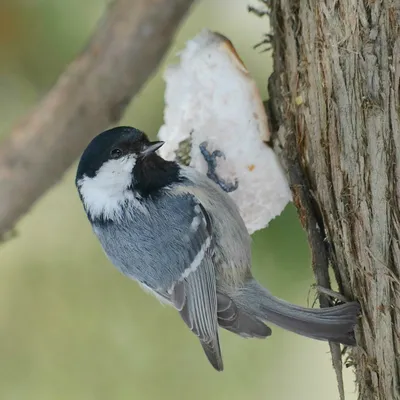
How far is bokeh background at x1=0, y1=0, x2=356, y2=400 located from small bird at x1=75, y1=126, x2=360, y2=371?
1.81 ft

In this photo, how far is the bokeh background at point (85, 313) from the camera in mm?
1604

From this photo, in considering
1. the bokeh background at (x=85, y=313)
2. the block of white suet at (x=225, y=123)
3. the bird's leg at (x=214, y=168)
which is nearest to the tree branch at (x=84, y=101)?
the bokeh background at (x=85, y=313)

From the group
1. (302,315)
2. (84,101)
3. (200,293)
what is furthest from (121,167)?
(84,101)

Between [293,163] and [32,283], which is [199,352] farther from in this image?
[293,163]

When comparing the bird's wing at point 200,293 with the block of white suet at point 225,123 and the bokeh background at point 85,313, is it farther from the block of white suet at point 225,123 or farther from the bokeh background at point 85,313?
the bokeh background at point 85,313

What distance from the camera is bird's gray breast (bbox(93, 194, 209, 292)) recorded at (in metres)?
1.02

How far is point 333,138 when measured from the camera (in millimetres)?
915

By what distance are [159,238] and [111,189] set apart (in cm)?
13

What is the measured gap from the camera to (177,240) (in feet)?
3.38

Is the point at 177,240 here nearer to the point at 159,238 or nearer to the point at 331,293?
the point at 159,238

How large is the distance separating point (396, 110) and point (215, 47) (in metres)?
0.45

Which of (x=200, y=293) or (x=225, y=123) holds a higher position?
(x=225, y=123)

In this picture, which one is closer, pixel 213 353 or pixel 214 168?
pixel 213 353

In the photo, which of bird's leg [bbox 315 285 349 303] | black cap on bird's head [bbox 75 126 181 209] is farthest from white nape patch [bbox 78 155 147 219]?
bird's leg [bbox 315 285 349 303]
